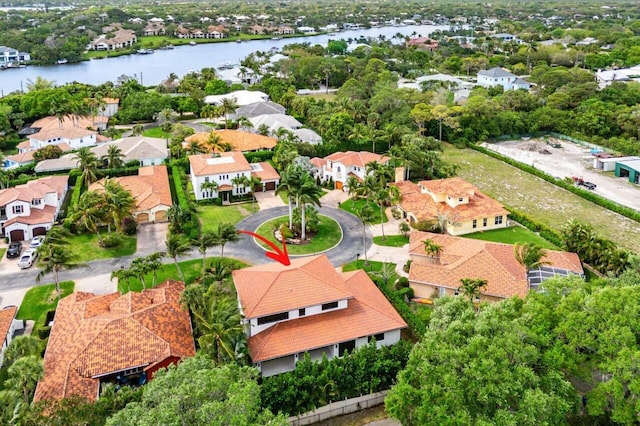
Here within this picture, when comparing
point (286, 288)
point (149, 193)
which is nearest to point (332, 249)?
point (286, 288)

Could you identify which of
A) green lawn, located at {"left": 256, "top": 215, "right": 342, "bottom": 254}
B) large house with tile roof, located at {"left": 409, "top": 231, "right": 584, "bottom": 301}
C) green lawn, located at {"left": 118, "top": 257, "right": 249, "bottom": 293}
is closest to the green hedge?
large house with tile roof, located at {"left": 409, "top": 231, "right": 584, "bottom": 301}

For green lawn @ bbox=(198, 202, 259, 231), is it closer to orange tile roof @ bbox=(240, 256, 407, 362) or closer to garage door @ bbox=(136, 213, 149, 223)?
garage door @ bbox=(136, 213, 149, 223)

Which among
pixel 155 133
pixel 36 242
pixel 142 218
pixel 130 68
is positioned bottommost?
pixel 142 218

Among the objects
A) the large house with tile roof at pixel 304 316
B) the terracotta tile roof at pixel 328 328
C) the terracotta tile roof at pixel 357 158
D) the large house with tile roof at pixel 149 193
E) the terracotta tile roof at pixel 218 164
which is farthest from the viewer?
the terracotta tile roof at pixel 357 158

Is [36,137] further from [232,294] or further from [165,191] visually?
[232,294]

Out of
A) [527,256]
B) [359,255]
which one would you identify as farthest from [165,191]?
[527,256]

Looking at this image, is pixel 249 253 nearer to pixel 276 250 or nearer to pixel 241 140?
pixel 276 250

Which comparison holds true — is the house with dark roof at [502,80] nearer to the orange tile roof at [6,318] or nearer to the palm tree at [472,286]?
the palm tree at [472,286]

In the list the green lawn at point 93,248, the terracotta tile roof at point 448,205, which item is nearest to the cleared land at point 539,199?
the terracotta tile roof at point 448,205
